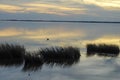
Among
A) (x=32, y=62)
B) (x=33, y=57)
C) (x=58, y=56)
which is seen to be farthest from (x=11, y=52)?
(x=58, y=56)

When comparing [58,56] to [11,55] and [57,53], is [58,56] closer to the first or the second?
[57,53]

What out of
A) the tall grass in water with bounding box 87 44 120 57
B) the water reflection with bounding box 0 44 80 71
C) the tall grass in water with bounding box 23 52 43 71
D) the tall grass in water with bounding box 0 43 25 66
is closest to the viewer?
the tall grass in water with bounding box 23 52 43 71

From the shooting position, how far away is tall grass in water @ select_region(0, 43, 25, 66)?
2542cm

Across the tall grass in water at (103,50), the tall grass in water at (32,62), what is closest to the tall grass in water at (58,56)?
the tall grass in water at (32,62)

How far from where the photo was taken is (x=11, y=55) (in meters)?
26.0

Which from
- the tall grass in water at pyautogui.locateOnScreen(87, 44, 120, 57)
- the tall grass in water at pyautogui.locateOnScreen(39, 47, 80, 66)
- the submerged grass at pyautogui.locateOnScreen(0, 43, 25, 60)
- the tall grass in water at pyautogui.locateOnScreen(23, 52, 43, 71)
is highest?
the submerged grass at pyautogui.locateOnScreen(0, 43, 25, 60)

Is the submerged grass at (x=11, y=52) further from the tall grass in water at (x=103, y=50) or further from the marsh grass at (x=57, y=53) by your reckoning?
the tall grass in water at (x=103, y=50)

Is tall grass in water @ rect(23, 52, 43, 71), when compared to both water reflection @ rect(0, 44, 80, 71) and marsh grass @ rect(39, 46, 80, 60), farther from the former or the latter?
marsh grass @ rect(39, 46, 80, 60)

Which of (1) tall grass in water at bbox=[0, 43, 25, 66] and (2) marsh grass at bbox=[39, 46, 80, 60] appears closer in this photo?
(1) tall grass in water at bbox=[0, 43, 25, 66]

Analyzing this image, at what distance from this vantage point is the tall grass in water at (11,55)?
25.4 metres

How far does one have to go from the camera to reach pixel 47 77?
70.0ft

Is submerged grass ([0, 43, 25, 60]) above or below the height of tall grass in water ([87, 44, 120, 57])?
above

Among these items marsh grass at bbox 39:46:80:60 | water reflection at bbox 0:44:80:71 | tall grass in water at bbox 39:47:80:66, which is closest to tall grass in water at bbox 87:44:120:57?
marsh grass at bbox 39:46:80:60

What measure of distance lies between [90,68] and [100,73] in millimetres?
2277
